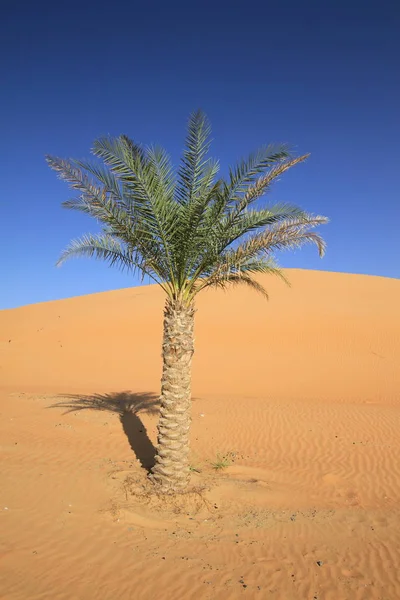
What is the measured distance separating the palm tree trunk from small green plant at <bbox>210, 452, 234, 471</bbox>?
1726 millimetres

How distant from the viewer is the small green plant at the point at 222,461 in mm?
8375

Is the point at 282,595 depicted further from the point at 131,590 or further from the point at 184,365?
the point at 184,365

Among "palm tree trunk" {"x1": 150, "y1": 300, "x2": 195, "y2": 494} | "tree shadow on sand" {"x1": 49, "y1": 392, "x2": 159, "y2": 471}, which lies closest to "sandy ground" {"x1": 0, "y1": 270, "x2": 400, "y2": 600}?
"tree shadow on sand" {"x1": 49, "y1": 392, "x2": 159, "y2": 471}

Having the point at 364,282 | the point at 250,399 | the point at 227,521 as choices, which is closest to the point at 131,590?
the point at 227,521

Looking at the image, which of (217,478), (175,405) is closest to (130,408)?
(217,478)

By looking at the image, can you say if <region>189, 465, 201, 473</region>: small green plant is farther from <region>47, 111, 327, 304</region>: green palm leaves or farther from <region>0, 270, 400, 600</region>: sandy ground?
<region>47, 111, 327, 304</region>: green palm leaves

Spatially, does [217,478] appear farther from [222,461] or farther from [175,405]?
[175,405]

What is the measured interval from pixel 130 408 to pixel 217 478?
635 centimetres

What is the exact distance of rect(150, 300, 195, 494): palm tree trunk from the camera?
21.9 ft

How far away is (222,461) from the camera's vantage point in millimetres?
8984

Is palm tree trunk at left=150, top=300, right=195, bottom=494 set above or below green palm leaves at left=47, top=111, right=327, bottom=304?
below

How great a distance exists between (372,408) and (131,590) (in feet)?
38.4

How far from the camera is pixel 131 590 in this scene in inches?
171

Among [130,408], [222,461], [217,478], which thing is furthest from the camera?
[130,408]
